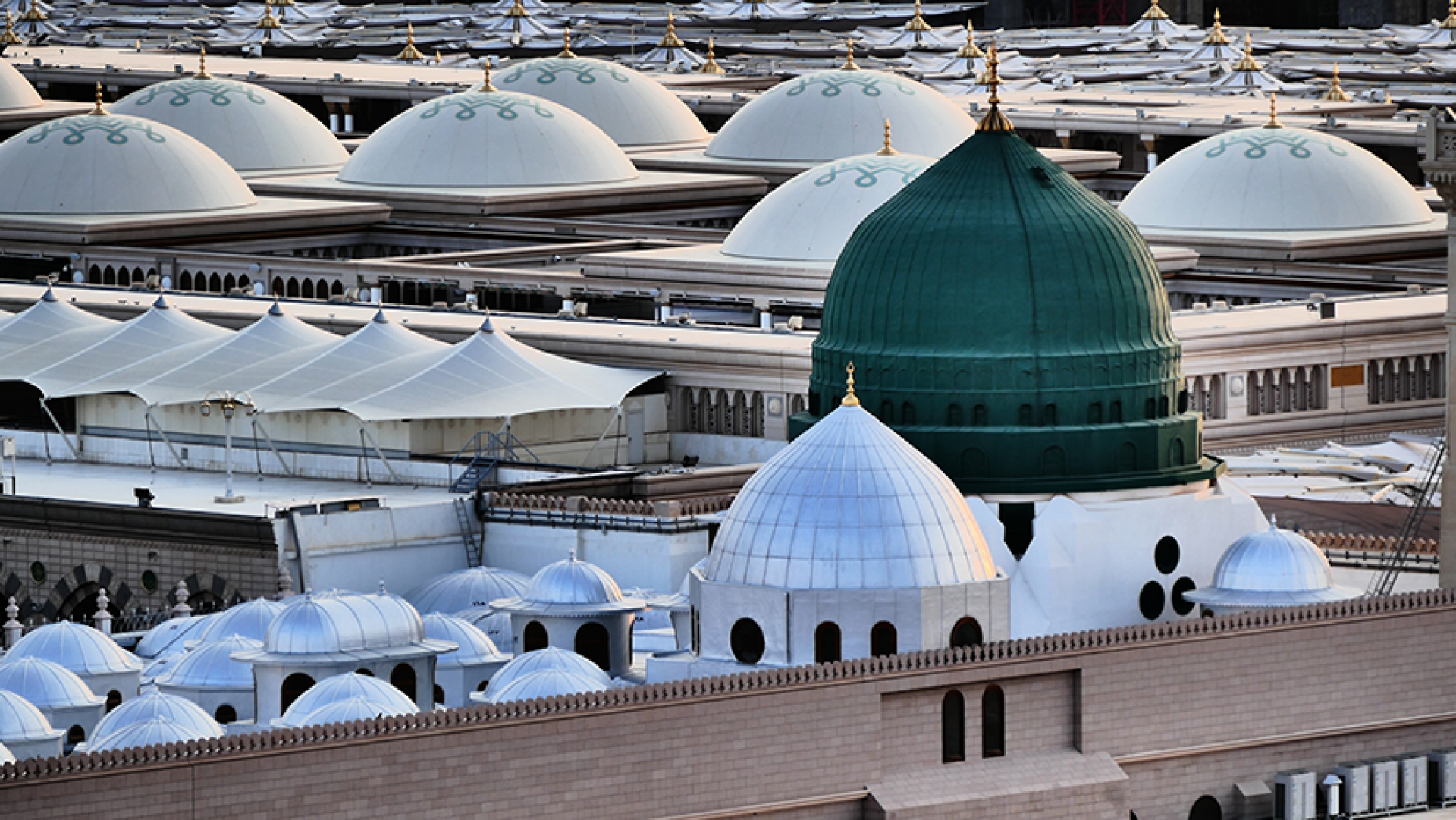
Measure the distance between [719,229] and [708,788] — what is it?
227 feet

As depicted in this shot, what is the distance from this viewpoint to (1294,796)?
208 ft

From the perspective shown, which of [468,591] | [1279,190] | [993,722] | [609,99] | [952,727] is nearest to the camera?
[952,727]

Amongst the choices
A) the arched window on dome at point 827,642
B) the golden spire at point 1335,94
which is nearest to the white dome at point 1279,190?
the golden spire at point 1335,94

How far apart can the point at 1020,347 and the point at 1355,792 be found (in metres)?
8.40

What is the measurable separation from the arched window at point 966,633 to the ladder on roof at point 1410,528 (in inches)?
391

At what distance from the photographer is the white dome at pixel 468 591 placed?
236ft

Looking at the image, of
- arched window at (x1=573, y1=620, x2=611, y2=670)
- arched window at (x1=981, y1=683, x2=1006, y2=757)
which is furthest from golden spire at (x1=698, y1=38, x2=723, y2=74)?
arched window at (x1=981, y1=683, x2=1006, y2=757)

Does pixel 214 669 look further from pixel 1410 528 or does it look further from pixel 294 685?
pixel 1410 528

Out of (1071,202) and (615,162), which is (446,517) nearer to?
(1071,202)

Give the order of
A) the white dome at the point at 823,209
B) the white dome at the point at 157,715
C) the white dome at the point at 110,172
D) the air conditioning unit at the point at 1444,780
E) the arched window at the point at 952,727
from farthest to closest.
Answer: the white dome at the point at 110,172 → the white dome at the point at 823,209 → the air conditioning unit at the point at 1444,780 → the arched window at the point at 952,727 → the white dome at the point at 157,715

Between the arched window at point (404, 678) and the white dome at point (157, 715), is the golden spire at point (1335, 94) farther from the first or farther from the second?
the white dome at point (157, 715)

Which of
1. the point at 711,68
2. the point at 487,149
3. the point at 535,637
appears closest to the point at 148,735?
the point at 535,637

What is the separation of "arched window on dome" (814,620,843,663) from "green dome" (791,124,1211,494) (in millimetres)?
6468

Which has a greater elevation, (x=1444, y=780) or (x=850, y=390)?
(x=850, y=390)
